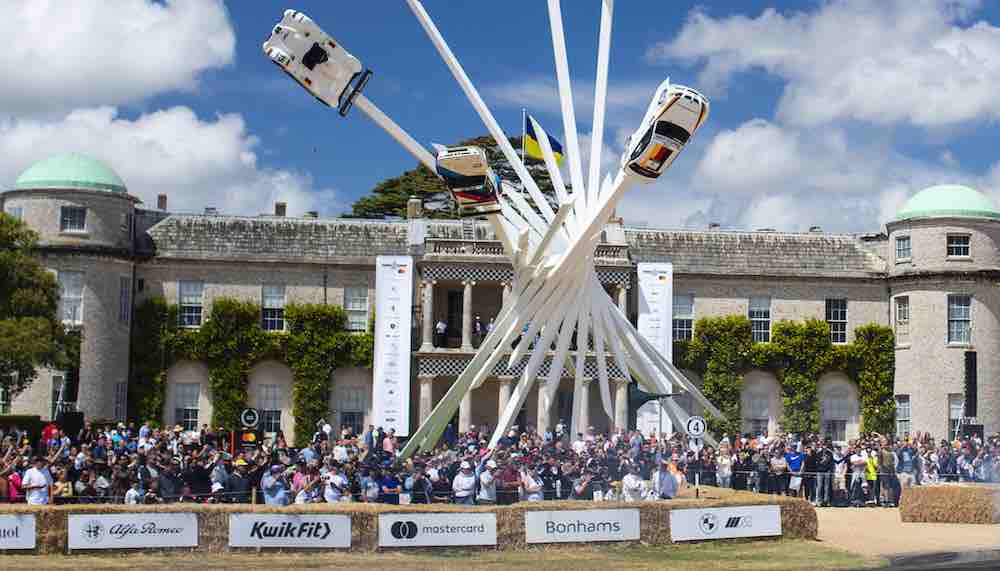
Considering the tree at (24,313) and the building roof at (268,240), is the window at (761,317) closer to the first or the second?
the building roof at (268,240)

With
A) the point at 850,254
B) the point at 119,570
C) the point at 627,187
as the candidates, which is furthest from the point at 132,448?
the point at 850,254

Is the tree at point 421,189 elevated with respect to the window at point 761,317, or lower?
elevated

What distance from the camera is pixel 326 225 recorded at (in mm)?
53125

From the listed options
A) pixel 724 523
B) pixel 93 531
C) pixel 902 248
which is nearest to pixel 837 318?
pixel 902 248

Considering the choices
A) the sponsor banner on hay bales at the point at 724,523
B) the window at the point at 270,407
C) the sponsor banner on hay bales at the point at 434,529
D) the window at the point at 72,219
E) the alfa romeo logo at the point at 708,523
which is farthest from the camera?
the window at the point at 270,407

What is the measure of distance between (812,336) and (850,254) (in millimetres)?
4125

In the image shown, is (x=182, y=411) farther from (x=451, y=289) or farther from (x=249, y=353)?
(x=451, y=289)

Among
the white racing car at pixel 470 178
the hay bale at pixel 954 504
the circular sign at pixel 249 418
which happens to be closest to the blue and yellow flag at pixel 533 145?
the white racing car at pixel 470 178

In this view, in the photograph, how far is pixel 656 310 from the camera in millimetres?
48531

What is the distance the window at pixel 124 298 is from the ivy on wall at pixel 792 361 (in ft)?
69.6

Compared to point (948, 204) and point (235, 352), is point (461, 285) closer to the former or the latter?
point (235, 352)

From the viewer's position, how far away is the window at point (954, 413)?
Result: 49.6m

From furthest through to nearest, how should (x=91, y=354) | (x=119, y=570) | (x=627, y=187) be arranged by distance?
(x=91, y=354) → (x=627, y=187) → (x=119, y=570)

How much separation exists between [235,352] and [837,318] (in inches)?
936
